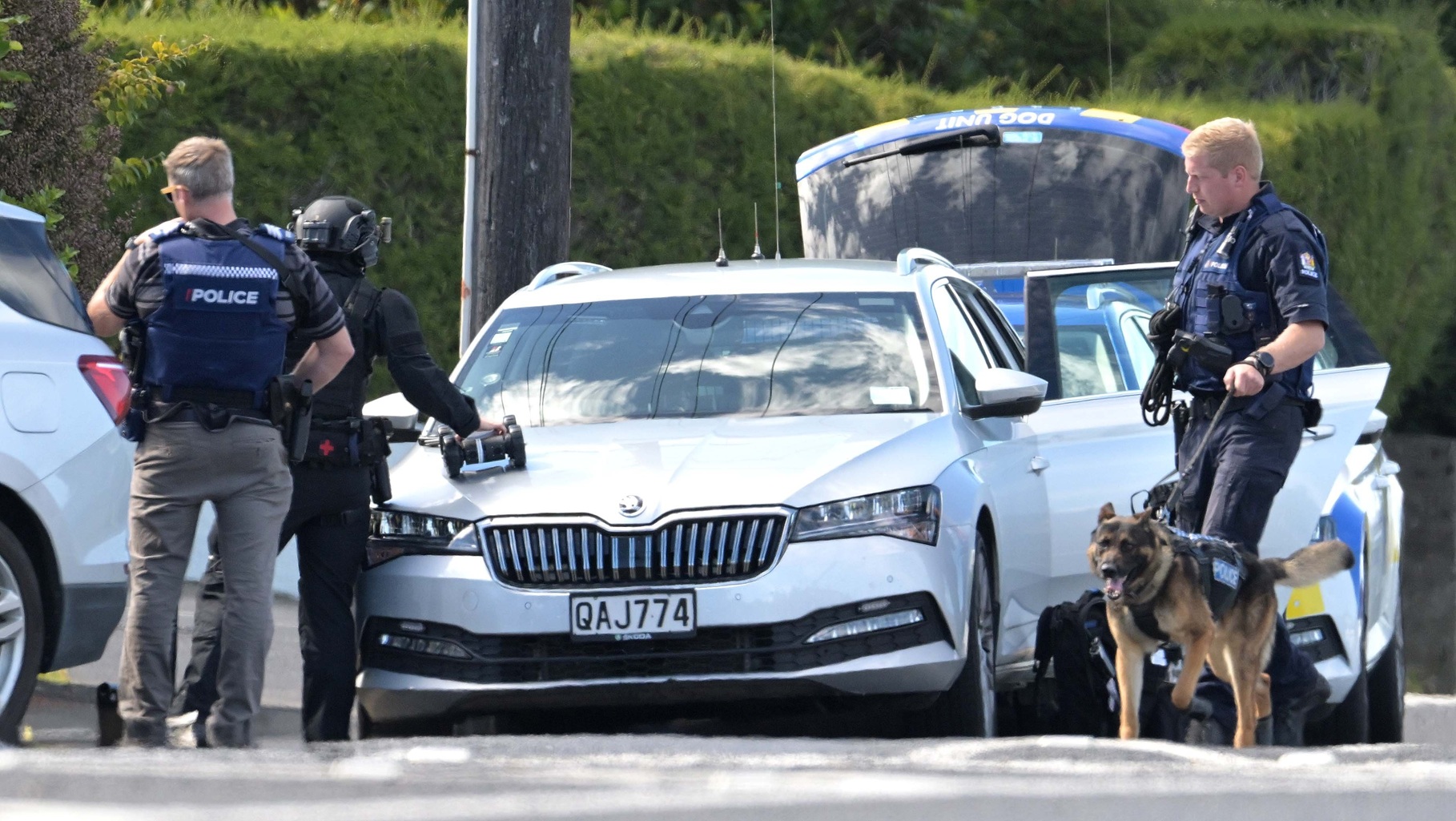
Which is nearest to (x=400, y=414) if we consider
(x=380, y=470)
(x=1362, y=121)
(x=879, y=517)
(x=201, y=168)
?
(x=380, y=470)

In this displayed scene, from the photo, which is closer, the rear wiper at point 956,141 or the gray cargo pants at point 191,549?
the gray cargo pants at point 191,549

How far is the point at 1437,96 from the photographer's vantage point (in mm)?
18516

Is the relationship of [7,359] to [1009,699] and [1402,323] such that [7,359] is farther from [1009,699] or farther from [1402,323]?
[1402,323]

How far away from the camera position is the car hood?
6281 millimetres

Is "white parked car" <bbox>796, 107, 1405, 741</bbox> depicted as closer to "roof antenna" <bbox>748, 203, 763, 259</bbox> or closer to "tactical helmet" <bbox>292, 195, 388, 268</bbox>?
"roof antenna" <bbox>748, 203, 763, 259</bbox>

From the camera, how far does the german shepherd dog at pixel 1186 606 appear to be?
21.4 ft

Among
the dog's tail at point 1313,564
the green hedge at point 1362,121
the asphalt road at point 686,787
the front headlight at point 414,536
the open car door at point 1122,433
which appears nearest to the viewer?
the asphalt road at point 686,787

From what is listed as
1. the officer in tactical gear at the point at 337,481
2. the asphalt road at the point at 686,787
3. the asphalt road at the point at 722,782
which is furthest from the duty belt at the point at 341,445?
the asphalt road at the point at 686,787

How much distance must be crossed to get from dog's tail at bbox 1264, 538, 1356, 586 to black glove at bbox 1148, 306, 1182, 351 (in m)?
0.77

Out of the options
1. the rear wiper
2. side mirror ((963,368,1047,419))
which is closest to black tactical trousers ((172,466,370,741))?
side mirror ((963,368,1047,419))

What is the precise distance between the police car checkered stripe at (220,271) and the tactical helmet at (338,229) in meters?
0.62

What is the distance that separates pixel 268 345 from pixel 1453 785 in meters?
3.43

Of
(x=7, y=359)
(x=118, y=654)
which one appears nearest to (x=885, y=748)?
(x=7, y=359)

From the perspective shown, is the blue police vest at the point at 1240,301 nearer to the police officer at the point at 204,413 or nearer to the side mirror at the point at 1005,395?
the side mirror at the point at 1005,395
